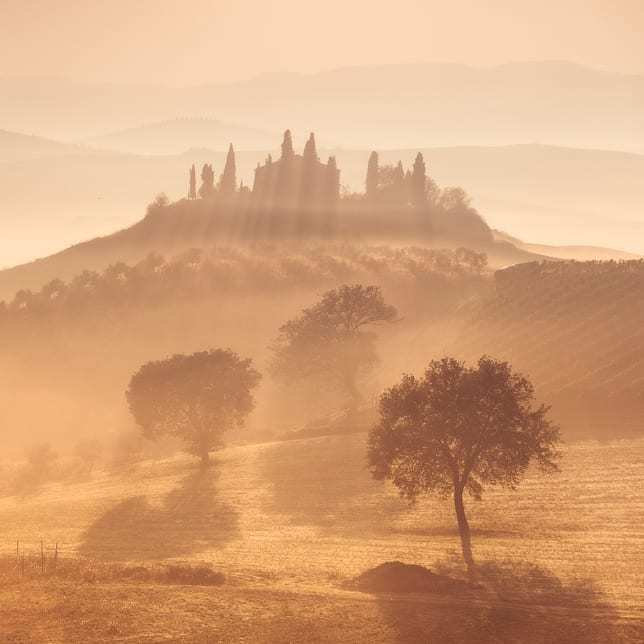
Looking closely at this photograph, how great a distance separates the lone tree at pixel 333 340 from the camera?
10838 centimetres

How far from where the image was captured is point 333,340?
357 feet

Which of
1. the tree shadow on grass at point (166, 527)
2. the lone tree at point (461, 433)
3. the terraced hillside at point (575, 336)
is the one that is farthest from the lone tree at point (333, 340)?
the lone tree at point (461, 433)

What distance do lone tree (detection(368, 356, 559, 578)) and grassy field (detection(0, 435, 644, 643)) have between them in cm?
464

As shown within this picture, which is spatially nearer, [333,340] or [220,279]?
[333,340]

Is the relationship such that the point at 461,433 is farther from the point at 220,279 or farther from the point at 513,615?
the point at 220,279

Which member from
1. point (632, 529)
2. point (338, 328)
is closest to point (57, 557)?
point (632, 529)

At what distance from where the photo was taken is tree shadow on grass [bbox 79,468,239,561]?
59972 millimetres

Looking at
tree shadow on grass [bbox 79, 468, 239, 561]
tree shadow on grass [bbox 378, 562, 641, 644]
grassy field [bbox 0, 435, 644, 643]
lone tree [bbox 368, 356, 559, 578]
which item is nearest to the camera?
tree shadow on grass [bbox 378, 562, 641, 644]

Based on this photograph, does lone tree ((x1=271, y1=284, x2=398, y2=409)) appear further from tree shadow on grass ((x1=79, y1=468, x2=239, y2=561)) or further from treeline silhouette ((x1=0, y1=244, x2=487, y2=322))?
treeline silhouette ((x1=0, y1=244, x2=487, y2=322))

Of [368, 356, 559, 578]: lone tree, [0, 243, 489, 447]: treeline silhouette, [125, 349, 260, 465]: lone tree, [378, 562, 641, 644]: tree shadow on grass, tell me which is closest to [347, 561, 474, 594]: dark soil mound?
[378, 562, 641, 644]: tree shadow on grass

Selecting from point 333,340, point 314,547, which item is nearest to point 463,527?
point 314,547

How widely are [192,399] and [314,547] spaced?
34735 millimetres

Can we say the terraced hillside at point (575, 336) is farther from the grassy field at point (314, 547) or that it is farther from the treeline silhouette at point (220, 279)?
the treeline silhouette at point (220, 279)

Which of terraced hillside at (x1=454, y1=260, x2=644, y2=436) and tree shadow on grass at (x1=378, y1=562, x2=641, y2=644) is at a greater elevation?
terraced hillside at (x1=454, y1=260, x2=644, y2=436)
